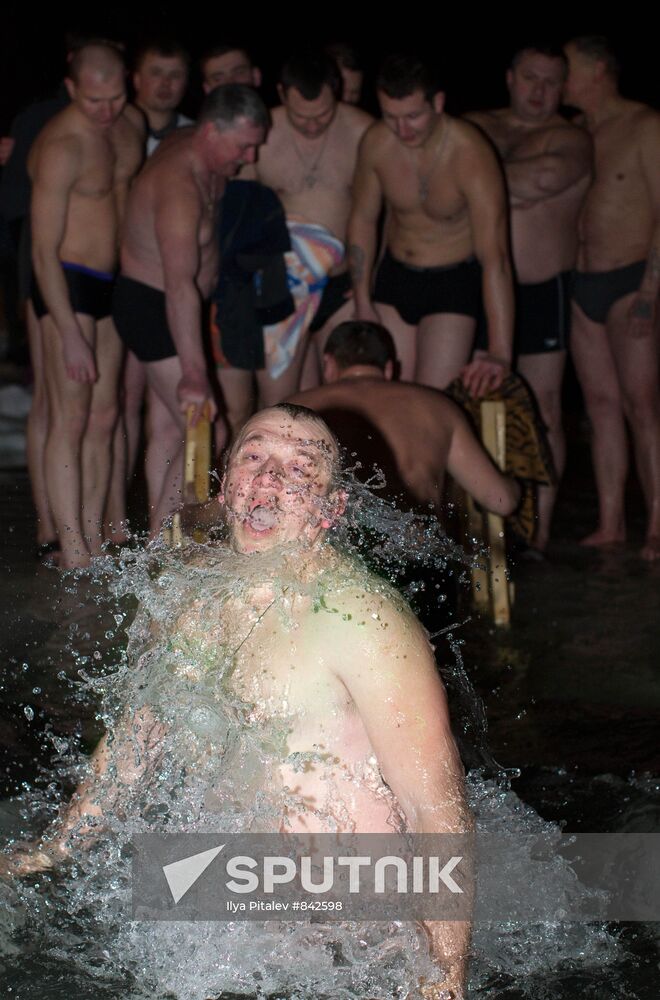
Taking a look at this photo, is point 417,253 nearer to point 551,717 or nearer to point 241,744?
point 551,717

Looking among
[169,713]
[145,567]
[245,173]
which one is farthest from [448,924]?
[245,173]

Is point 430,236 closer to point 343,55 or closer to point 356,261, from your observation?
point 356,261

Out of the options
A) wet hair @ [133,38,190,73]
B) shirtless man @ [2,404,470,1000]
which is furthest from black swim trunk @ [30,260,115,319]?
shirtless man @ [2,404,470,1000]

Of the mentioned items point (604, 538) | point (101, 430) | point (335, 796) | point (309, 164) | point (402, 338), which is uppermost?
point (309, 164)

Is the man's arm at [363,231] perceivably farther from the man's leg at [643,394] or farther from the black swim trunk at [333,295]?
the man's leg at [643,394]

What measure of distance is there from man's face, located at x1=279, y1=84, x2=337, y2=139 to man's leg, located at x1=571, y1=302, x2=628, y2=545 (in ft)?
4.48

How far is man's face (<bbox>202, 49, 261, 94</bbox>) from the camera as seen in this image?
18.0ft

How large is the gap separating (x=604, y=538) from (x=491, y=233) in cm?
154

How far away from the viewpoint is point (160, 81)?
5.29 meters

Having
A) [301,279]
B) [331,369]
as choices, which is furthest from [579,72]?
[331,369]

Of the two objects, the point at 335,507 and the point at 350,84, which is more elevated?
the point at 350,84

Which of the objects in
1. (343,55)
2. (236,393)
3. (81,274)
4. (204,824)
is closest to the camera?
(204,824)

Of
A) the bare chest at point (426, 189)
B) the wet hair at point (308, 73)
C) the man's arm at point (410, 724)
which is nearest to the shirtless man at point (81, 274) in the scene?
the wet hair at point (308, 73)

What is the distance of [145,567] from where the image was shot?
2.64 m
